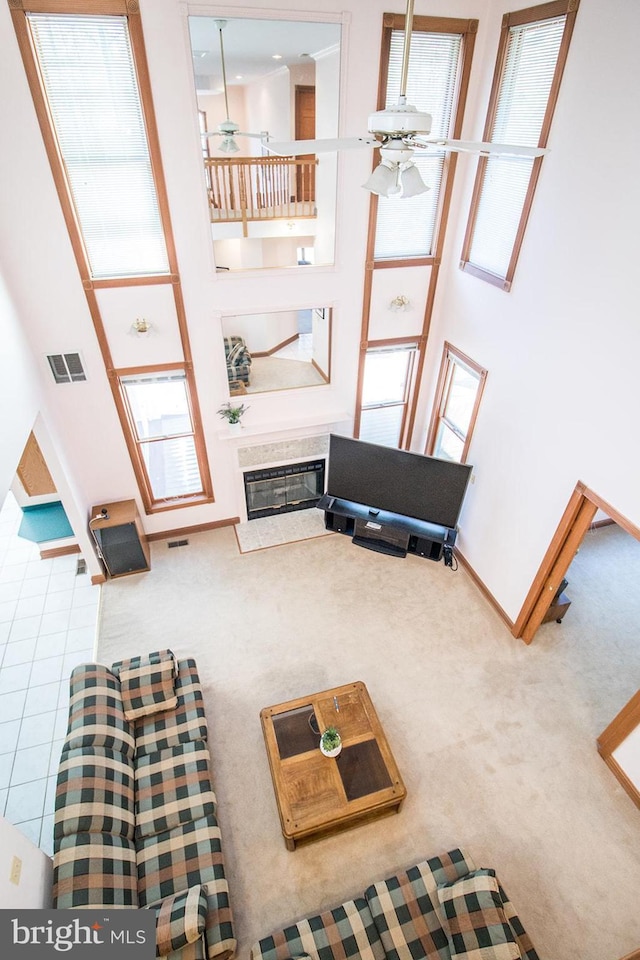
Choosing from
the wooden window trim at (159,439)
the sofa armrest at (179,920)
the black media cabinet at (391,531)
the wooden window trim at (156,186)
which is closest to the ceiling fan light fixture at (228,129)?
the wooden window trim at (156,186)

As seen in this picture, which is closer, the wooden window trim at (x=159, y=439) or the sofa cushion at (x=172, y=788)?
the sofa cushion at (x=172, y=788)

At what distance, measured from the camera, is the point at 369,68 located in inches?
174

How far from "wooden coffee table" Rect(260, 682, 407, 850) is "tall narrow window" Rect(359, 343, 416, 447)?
136 inches

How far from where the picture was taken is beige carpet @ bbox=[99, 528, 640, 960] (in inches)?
Answer: 142

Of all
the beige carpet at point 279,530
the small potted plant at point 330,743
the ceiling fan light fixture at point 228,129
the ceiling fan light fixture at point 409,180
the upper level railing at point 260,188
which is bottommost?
the beige carpet at point 279,530

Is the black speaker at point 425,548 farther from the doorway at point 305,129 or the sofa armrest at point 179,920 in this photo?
the doorway at point 305,129

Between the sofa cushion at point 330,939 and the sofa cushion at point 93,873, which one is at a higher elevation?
the sofa cushion at point 93,873

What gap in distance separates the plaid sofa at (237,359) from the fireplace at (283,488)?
1.29m

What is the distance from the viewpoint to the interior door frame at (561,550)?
3.99 meters

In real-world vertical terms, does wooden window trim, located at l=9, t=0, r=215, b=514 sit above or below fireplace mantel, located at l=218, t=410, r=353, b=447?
above

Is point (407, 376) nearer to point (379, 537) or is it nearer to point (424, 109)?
point (379, 537)

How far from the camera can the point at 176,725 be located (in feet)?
13.4

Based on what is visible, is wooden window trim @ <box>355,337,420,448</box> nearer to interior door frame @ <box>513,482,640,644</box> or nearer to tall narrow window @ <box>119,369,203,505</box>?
tall narrow window @ <box>119,369,203,505</box>

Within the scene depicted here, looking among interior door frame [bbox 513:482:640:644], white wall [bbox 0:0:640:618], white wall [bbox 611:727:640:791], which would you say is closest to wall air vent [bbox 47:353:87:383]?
white wall [bbox 0:0:640:618]
